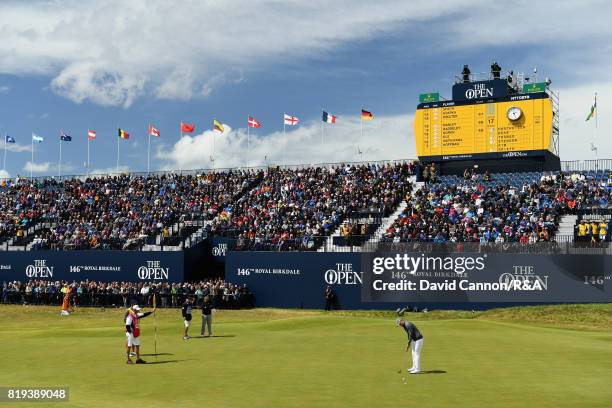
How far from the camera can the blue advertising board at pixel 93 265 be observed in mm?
52969

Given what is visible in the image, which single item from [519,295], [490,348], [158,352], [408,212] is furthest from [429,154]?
[158,352]

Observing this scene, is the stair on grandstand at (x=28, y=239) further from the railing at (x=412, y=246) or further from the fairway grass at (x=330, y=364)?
the fairway grass at (x=330, y=364)

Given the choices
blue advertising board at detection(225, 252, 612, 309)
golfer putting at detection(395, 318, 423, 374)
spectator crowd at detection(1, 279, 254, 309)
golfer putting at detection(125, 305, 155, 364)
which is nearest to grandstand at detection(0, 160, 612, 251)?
blue advertising board at detection(225, 252, 612, 309)

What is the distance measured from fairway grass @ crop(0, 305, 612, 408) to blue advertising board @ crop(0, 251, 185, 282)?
13946 mm

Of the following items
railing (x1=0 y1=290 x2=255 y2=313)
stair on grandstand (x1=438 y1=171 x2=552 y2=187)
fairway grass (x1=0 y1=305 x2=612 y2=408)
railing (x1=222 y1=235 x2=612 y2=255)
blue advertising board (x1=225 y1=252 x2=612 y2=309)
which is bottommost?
fairway grass (x1=0 y1=305 x2=612 y2=408)

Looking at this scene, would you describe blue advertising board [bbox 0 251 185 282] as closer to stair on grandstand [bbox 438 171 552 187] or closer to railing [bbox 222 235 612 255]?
railing [bbox 222 235 612 255]

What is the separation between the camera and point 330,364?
23672 mm

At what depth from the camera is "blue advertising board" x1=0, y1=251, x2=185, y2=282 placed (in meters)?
53.0

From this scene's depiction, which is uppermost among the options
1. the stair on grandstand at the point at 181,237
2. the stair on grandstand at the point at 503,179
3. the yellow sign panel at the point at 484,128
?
the yellow sign panel at the point at 484,128

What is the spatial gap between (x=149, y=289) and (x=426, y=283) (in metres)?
18.6

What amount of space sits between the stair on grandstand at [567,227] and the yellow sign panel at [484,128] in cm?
809

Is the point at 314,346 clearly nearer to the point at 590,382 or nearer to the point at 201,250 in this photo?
the point at 590,382

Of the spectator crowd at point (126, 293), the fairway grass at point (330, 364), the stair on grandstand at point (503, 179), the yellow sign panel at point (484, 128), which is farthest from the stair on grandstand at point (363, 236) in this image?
the fairway grass at point (330, 364)

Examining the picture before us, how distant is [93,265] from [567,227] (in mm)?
34002
